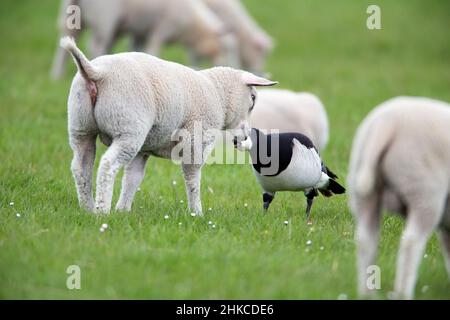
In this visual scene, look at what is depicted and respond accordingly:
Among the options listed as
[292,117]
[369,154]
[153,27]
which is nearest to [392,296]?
[369,154]

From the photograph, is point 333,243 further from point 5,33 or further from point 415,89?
point 5,33

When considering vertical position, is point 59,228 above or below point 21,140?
below

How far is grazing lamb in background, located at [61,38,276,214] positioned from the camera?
18.2 ft

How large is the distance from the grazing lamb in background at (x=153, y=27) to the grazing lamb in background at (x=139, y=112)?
671 centimetres

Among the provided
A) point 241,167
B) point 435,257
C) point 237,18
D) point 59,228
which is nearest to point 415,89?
point 237,18

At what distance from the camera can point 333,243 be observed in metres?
5.72

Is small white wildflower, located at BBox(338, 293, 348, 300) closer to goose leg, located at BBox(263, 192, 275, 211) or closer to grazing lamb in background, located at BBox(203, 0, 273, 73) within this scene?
goose leg, located at BBox(263, 192, 275, 211)

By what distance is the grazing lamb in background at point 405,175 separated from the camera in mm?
4371

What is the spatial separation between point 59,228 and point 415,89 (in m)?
9.54

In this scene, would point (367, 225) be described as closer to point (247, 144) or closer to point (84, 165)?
point (247, 144)

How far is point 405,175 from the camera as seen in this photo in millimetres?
4359

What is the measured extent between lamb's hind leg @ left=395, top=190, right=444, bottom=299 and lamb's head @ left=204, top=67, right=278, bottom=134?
218 centimetres

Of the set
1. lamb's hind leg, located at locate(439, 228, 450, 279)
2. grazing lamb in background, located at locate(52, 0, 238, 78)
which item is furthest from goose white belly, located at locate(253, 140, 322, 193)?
grazing lamb in background, located at locate(52, 0, 238, 78)

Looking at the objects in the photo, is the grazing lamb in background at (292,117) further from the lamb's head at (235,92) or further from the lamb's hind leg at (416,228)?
the lamb's hind leg at (416,228)
